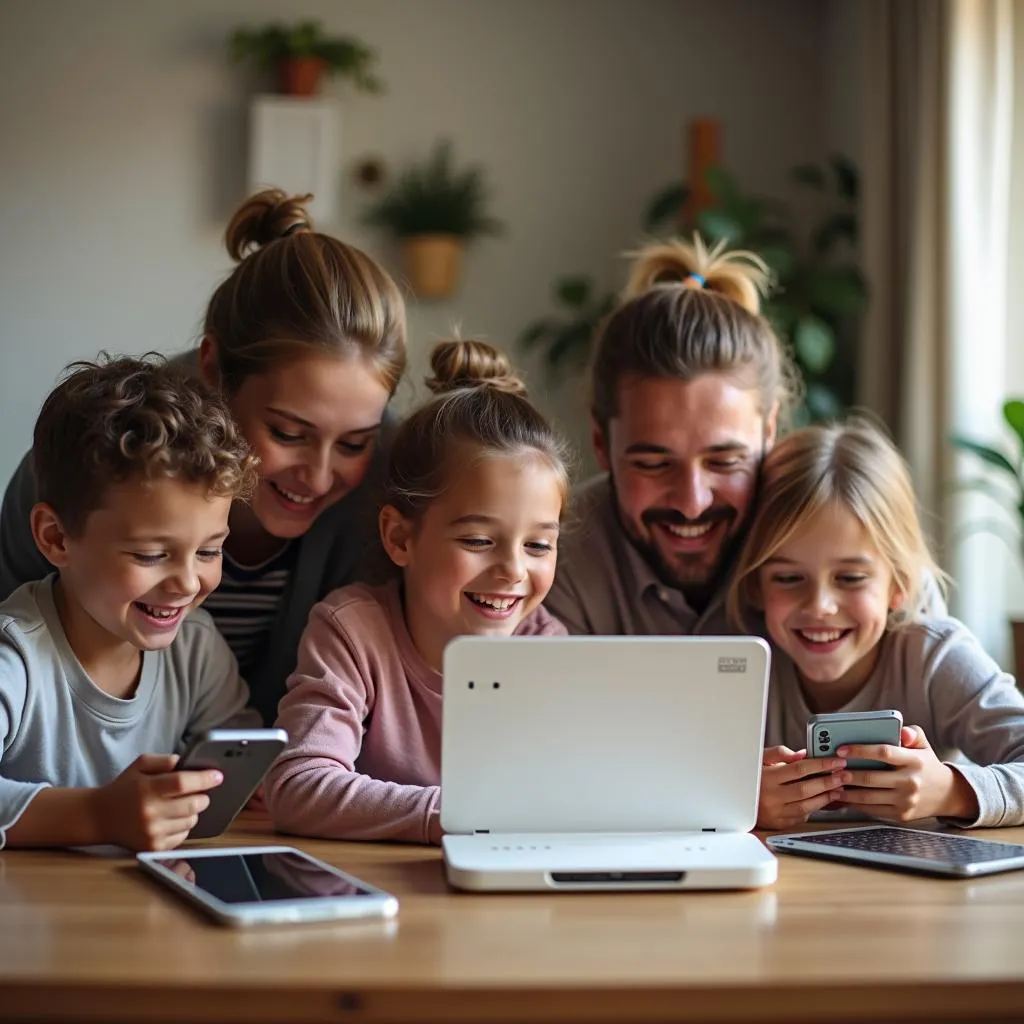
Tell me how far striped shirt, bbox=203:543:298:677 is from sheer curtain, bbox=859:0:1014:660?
1909mm

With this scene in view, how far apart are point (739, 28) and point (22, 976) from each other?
4.42 m

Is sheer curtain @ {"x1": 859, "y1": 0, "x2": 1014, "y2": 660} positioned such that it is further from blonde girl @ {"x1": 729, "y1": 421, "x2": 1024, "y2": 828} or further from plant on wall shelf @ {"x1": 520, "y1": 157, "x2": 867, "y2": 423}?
blonde girl @ {"x1": 729, "y1": 421, "x2": 1024, "y2": 828}

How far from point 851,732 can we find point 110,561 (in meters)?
0.86

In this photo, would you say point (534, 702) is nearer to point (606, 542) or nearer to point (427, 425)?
point (427, 425)

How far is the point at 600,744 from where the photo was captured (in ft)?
4.38

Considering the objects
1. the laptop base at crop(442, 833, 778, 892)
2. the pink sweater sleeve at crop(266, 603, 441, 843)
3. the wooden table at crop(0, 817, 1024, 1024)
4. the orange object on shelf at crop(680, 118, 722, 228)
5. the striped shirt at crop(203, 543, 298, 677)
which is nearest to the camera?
the wooden table at crop(0, 817, 1024, 1024)

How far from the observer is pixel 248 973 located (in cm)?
97

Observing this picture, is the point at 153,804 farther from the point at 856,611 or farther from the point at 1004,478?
the point at 1004,478

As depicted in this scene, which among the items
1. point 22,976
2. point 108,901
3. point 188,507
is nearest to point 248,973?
point 22,976

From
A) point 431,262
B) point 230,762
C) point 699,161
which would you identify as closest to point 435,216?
point 431,262

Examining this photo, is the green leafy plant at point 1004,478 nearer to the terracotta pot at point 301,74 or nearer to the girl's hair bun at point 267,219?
the girl's hair bun at point 267,219

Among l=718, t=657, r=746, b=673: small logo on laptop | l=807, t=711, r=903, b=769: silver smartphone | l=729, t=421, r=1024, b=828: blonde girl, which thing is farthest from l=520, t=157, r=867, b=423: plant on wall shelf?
l=718, t=657, r=746, b=673: small logo on laptop

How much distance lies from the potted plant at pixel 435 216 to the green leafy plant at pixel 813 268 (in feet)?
1.96

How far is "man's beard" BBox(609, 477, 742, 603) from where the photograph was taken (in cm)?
198
